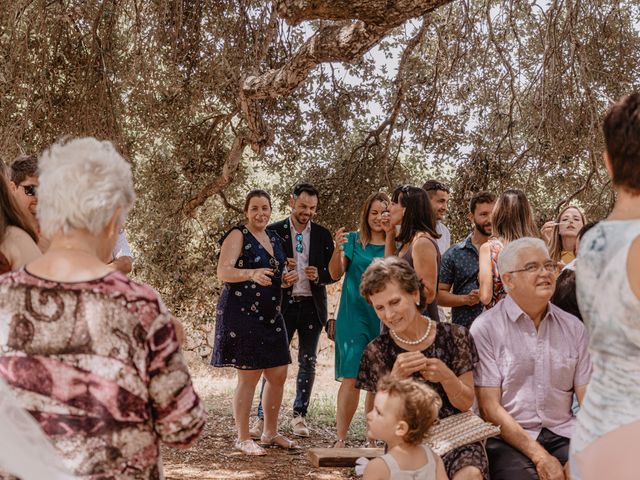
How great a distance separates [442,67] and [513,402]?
229 inches

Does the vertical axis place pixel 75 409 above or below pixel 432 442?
above

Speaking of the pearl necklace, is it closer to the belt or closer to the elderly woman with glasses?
the elderly woman with glasses

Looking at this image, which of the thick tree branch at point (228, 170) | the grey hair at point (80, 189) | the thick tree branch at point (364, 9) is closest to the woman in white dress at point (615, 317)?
the grey hair at point (80, 189)

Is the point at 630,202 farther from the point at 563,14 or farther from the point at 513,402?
the point at 563,14

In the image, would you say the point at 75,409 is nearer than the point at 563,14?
Yes

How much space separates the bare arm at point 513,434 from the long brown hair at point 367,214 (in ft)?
8.09

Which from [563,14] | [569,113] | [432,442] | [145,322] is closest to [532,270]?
[432,442]

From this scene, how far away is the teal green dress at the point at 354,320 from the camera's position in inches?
226

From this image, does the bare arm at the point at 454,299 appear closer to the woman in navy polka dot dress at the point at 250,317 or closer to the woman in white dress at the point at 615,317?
the woman in navy polka dot dress at the point at 250,317

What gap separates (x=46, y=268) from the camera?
2.06 m

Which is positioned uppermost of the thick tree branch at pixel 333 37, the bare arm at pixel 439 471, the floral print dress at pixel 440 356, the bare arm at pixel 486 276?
the thick tree branch at pixel 333 37

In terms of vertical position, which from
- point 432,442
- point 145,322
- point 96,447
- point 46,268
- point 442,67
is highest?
point 442,67

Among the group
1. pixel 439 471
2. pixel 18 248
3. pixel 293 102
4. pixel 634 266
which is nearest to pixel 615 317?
pixel 634 266

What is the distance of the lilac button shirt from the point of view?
359 centimetres
